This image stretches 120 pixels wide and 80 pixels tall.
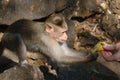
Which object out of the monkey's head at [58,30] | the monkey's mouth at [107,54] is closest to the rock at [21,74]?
the monkey's head at [58,30]

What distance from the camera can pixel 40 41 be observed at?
216 inches

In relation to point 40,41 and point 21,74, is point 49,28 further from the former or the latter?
point 21,74

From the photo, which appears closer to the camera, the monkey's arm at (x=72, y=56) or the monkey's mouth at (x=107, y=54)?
the monkey's mouth at (x=107, y=54)

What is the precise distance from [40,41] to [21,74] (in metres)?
1.14

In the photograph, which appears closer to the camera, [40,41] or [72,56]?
[40,41]

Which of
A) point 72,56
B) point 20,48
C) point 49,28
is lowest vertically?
point 72,56

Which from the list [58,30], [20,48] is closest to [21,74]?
[20,48]

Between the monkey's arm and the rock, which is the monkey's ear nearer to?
the monkey's arm

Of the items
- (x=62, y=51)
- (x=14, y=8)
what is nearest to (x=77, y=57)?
(x=62, y=51)

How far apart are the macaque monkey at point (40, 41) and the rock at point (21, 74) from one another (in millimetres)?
703

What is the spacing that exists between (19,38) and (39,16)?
3.60ft

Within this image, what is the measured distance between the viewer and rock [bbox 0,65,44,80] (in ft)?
14.2

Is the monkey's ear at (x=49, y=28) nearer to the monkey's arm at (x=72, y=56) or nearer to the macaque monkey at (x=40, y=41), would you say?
the macaque monkey at (x=40, y=41)

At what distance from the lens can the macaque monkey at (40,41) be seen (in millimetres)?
5336
